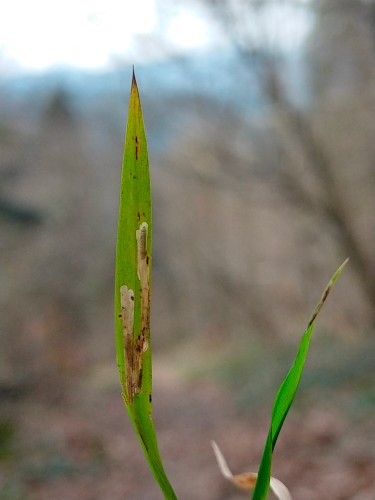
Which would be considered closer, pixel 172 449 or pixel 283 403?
pixel 283 403

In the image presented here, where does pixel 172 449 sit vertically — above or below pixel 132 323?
below

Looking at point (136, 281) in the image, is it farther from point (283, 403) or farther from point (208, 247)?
point (208, 247)

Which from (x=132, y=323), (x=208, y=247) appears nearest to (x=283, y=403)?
(x=132, y=323)

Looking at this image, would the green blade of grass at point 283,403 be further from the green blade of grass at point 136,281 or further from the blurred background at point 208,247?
the blurred background at point 208,247

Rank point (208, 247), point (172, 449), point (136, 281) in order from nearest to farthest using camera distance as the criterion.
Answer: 1. point (136, 281)
2. point (172, 449)
3. point (208, 247)

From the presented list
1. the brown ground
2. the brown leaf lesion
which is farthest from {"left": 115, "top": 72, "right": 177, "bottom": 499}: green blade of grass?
the brown ground

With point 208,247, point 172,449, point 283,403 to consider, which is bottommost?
point 172,449

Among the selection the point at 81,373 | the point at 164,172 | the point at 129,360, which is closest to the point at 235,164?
the point at 164,172
